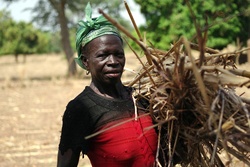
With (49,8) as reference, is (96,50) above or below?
above

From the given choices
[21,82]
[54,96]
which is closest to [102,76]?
[54,96]

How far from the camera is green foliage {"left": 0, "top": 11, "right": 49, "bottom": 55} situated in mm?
42031

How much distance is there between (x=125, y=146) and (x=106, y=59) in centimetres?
40

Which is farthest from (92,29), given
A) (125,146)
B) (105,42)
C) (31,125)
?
(31,125)

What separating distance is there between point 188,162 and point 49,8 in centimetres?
1942

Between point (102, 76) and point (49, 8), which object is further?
point (49, 8)

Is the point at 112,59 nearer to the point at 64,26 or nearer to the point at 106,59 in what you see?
the point at 106,59

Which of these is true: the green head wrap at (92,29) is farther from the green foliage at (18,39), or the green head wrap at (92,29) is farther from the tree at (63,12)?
the green foliage at (18,39)

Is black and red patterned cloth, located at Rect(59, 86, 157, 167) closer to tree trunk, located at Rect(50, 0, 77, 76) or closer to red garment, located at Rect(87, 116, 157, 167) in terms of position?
red garment, located at Rect(87, 116, 157, 167)

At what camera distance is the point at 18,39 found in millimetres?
43156

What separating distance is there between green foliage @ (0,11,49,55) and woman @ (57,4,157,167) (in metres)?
41.0

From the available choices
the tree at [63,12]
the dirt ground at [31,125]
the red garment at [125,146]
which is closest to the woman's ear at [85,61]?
the red garment at [125,146]

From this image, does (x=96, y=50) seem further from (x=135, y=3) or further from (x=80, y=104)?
(x=135, y=3)

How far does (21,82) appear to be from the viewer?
1559 cm
